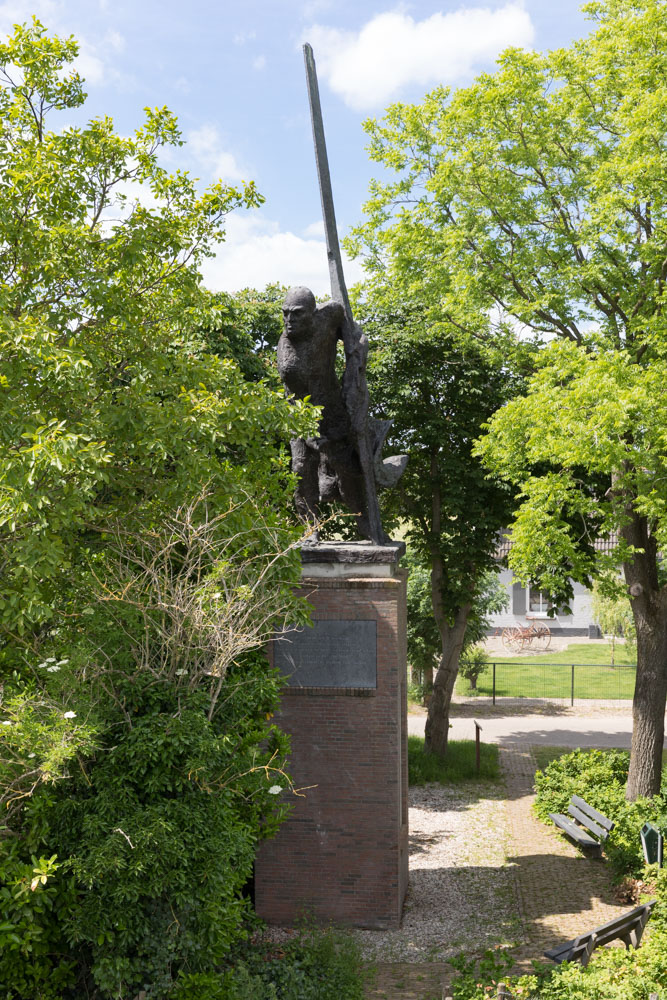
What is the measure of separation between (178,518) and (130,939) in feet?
10.8

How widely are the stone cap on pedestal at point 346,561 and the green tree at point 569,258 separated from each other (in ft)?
10.4

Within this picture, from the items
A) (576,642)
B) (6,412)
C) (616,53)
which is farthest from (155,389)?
(576,642)

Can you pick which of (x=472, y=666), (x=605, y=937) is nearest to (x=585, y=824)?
(x=605, y=937)

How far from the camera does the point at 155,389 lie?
8266mm

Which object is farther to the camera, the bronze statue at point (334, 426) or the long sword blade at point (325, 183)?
the long sword blade at point (325, 183)

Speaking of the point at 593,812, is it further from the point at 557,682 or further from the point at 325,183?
the point at 557,682

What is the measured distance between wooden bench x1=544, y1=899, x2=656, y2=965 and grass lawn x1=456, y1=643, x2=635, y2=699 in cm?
1771

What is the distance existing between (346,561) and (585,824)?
5960 mm

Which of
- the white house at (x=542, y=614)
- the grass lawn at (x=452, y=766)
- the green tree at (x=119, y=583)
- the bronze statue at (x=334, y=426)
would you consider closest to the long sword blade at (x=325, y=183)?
the bronze statue at (x=334, y=426)

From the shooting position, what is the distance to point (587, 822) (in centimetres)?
1264

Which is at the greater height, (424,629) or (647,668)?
(424,629)

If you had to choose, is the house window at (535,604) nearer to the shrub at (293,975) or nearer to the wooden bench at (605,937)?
the wooden bench at (605,937)

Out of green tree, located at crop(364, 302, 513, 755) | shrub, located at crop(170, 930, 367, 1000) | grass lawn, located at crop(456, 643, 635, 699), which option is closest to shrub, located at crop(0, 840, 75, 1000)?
shrub, located at crop(170, 930, 367, 1000)

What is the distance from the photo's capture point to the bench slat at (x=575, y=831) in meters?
12.0
